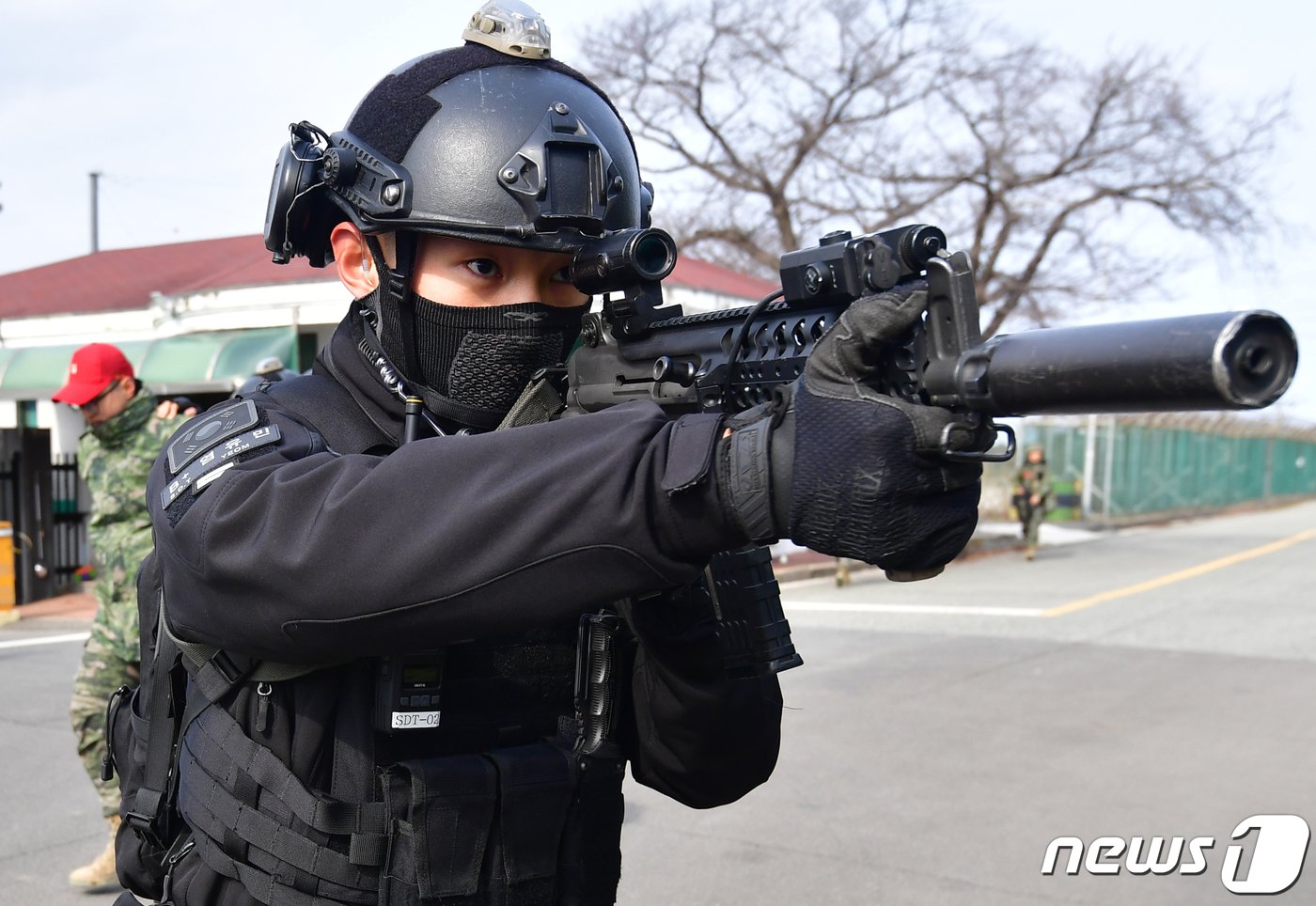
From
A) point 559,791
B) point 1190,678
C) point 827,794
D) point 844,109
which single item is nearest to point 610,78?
point 844,109

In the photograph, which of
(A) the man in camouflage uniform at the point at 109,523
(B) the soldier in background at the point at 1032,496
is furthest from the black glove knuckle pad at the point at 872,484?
(B) the soldier in background at the point at 1032,496

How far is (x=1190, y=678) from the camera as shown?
27.4 feet

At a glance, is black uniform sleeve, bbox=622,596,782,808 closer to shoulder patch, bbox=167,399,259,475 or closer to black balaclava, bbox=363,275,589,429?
black balaclava, bbox=363,275,589,429

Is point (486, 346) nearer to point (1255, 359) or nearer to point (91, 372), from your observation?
point (1255, 359)

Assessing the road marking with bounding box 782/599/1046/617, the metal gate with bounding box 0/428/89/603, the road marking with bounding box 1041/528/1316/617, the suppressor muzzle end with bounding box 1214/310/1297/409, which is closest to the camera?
the suppressor muzzle end with bounding box 1214/310/1297/409

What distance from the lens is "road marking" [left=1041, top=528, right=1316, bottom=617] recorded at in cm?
1199

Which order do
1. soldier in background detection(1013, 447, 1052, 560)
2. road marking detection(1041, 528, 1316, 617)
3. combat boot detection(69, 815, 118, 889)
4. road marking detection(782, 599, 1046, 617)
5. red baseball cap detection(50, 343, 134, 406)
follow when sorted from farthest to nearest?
soldier in background detection(1013, 447, 1052, 560)
road marking detection(1041, 528, 1316, 617)
road marking detection(782, 599, 1046, 617)
red baseball cap detection(50, 343, 134, 406)
combat boot detection(69, 815, 118, 889)

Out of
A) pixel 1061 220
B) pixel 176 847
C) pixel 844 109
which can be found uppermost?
pixel 844 109

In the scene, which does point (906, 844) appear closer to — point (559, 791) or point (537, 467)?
point (559, 791)

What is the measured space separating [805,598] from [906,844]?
318 inches

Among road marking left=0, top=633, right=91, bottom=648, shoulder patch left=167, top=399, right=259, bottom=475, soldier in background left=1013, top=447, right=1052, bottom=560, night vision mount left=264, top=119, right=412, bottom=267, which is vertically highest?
night vision mount left=264, top=119, right=412, bottom=267

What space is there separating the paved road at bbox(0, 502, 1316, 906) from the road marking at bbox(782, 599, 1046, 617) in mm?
71

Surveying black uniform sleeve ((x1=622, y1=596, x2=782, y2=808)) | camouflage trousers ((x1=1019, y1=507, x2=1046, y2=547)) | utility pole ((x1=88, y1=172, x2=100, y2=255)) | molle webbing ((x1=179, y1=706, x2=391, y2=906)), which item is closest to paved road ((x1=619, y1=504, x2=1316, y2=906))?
black uniform sleeve ((x1=622, y1=596, x2=782, y2=808))

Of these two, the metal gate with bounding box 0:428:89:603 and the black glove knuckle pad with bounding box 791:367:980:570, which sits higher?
the black glove knuckle pad with bounding box 791:367:980:570
